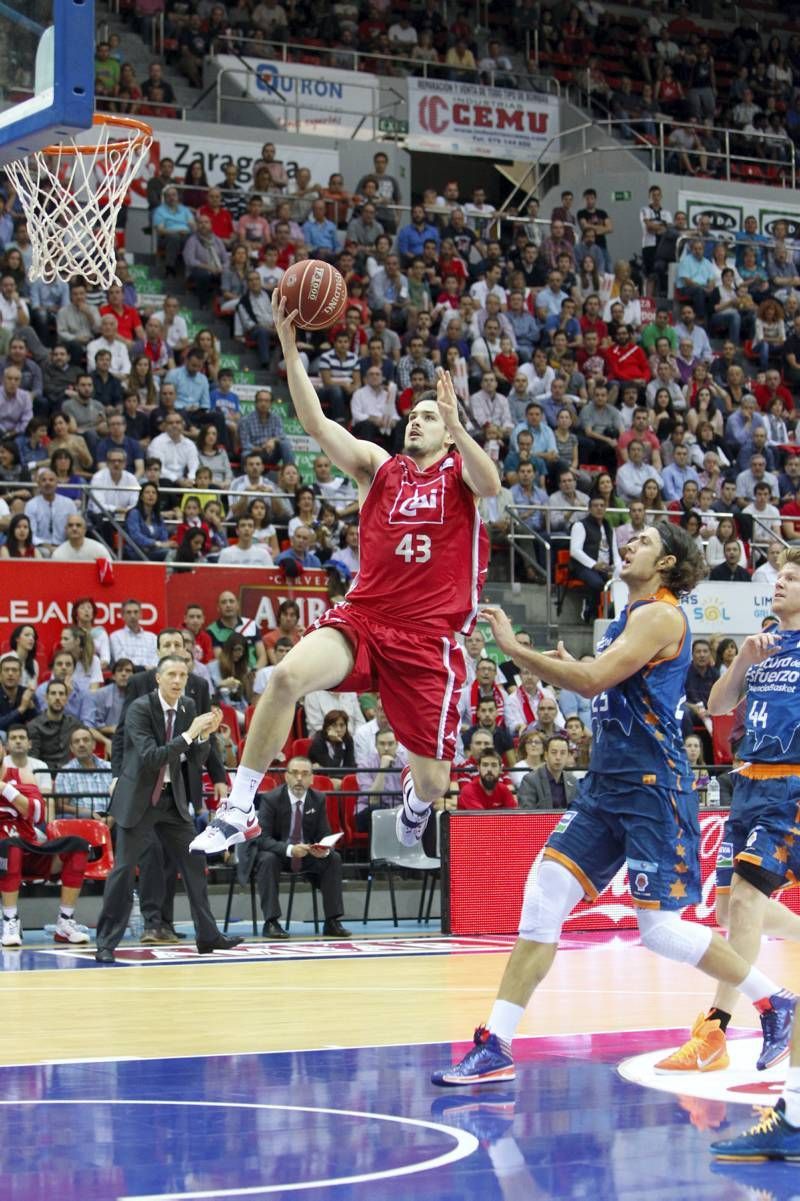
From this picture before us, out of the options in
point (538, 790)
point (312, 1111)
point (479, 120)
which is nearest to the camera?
point (312, 1111)

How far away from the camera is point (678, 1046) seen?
845 centimetres

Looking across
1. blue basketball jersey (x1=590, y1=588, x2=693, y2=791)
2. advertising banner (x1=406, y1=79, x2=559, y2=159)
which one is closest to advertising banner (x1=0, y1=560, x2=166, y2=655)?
blue basketball jersey (x1=590, y1=588, x2=693, y2=791)

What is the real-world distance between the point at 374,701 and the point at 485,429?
15.7 ft

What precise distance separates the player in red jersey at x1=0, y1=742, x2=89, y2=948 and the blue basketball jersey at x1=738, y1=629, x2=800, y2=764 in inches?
273

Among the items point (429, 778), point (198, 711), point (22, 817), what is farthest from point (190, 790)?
point (429, 778)

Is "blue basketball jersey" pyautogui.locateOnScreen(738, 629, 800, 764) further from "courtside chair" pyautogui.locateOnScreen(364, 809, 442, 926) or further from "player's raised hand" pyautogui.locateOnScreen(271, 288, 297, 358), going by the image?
"courtside chair" pyautogui.locateOnScreen(364, 809, 442, 926)

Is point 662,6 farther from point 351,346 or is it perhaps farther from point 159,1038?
point 159,1038

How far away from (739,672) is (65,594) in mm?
9156

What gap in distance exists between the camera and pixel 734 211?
28141mm

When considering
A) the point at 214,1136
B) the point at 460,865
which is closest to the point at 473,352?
the point at 460,865

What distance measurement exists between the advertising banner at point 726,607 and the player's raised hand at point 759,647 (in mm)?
10711

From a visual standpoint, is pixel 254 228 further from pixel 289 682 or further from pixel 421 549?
pixel 289 682

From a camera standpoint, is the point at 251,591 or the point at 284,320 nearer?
the point at 284,320

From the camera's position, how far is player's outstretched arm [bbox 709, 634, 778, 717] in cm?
770
